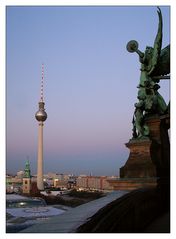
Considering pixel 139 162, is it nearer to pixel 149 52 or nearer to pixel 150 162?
pixel 150 162

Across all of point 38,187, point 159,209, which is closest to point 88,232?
point 159,209

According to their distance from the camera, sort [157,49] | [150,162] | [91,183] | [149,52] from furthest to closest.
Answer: [91,183] → [149,52] → [157,49] → [150,162]

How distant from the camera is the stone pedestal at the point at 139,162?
561 cm

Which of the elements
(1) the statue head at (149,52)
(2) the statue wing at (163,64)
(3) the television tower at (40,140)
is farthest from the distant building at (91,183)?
(1) the statue head at (149,52)

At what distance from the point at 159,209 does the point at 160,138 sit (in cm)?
128

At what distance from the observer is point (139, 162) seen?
5.73 m

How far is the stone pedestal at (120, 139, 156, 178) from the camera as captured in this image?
5.61 m

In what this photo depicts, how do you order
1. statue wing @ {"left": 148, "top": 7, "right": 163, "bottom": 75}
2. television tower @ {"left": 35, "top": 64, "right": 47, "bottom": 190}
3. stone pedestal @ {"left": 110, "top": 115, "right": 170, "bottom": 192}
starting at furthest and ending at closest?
television tower @ {"left": 35, "top": 64, "right": 47, "bottom": 190} → statue wing @ {"left": 148, "top": 7, "right": 163, "bottom": 75} → stone pedestal @ {"left": 110, "top": 115, "right": 170, "bottom": 192}

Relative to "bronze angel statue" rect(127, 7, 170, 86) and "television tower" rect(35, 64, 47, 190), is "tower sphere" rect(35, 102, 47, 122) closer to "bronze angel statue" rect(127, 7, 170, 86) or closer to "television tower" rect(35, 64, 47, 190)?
"television tower" rect(35, 64, 47, 190)

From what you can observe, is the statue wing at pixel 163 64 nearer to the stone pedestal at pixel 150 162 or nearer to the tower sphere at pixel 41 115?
the stone pedestal at pixel 150 162

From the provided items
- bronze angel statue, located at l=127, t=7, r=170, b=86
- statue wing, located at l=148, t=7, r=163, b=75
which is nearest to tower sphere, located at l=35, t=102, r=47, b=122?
bronze angel statue, located at l=127, t=7, r=170, b=86

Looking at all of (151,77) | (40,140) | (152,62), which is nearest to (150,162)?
(151,77)

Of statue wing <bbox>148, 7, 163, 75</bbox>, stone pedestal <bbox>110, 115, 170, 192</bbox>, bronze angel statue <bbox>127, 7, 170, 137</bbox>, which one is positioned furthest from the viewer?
bronze angel statue <bbox>127, 7, 170, 137</bbox>
